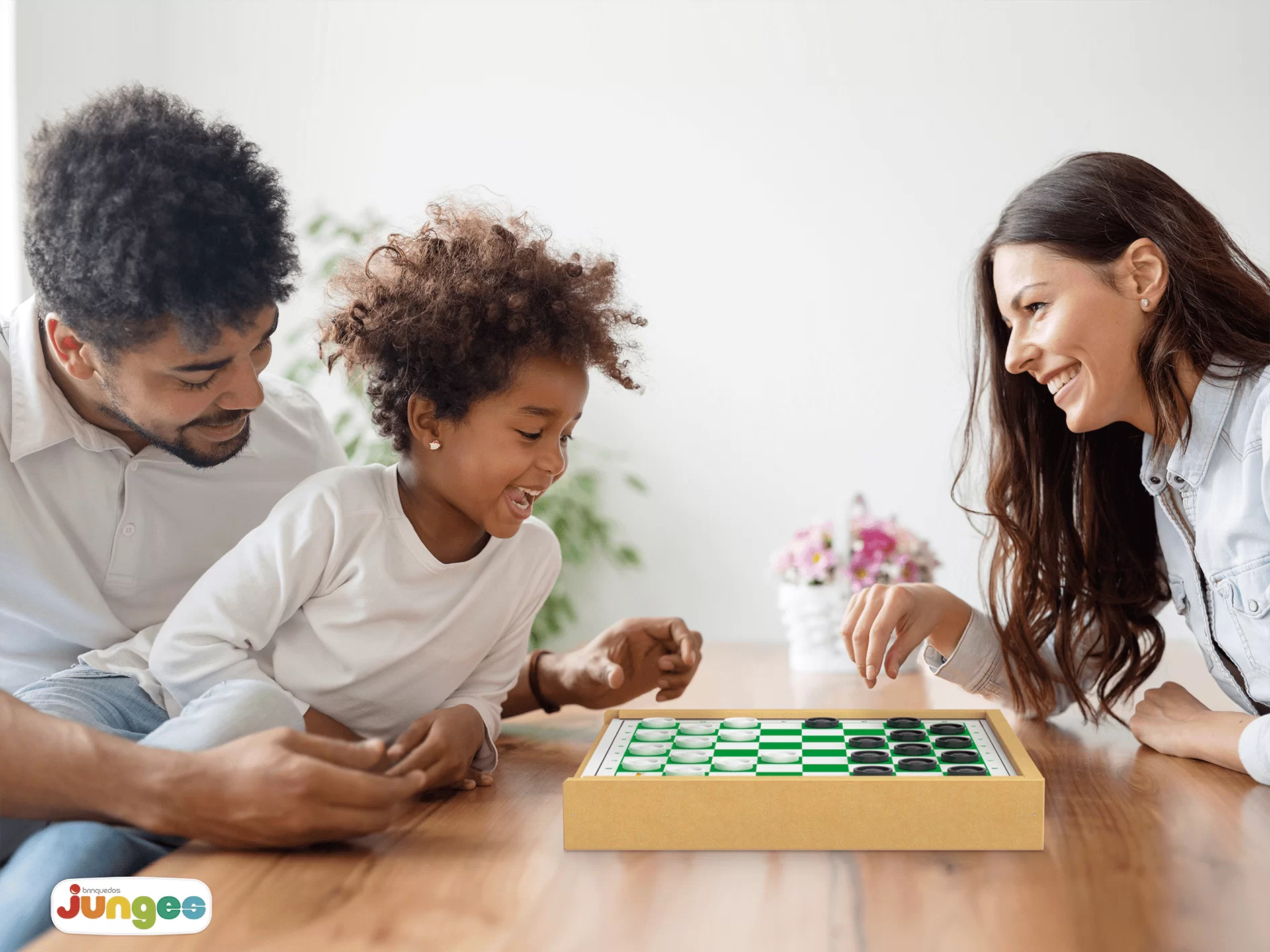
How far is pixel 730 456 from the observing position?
283 centimetres

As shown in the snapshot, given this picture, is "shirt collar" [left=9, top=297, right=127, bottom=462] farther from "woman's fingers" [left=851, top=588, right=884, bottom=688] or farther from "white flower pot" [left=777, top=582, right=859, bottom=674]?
"white flower pot" [left=777, top=582, right=859, bottom=674]

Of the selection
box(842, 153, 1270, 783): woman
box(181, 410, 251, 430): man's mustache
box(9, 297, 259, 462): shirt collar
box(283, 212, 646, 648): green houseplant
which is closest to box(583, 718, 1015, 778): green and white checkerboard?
box(842, 153, 1270, 783): woman

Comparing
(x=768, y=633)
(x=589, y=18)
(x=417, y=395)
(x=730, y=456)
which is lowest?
(x=768, y=633)

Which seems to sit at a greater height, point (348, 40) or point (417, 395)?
point (348, 40)

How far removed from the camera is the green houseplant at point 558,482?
274 cm

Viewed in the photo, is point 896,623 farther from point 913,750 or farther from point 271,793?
point 271,793

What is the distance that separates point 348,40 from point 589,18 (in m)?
0.66

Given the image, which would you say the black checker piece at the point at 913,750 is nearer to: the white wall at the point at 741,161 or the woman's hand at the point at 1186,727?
the woman's hand at the point at 1186,727

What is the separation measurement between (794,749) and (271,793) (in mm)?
456

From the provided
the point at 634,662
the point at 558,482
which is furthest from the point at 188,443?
the point at 558,482

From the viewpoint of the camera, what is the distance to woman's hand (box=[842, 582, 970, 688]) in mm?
1154

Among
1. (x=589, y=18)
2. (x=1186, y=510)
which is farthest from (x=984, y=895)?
(x=589, y=18)

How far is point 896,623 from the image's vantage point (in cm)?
124

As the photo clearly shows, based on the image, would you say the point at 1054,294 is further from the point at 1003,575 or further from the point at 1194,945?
the point at 1194,945
